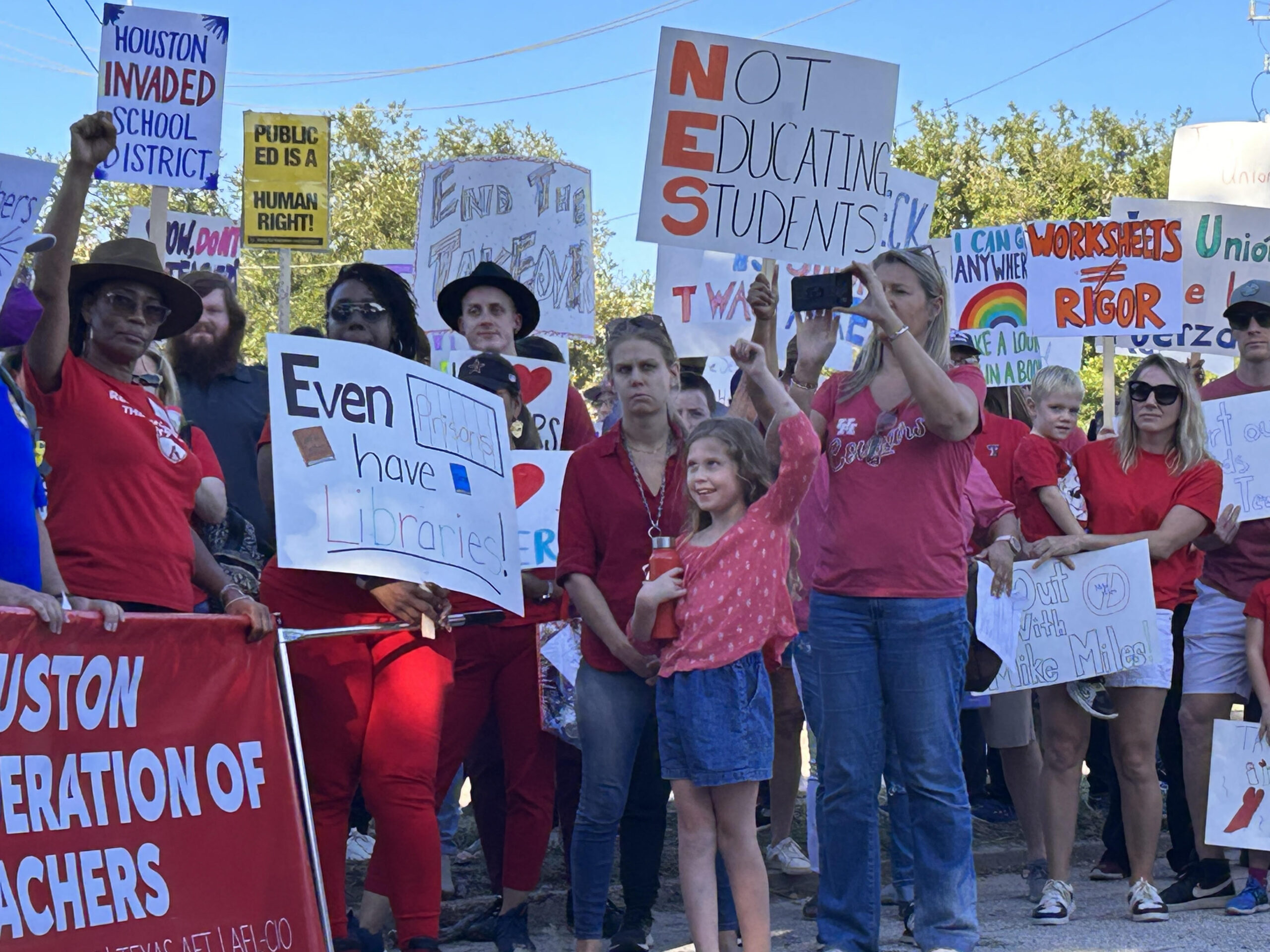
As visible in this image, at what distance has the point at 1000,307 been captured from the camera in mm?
10555

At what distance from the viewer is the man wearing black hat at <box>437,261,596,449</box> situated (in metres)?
6.13

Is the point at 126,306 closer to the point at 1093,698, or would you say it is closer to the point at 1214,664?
the point at 1093,698

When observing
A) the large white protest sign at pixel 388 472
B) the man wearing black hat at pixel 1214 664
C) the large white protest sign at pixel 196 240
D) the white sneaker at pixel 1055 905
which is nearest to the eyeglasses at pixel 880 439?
the large white protest sign at pixel 388 472

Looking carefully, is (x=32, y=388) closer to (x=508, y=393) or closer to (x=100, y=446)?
(x=100, y=446)

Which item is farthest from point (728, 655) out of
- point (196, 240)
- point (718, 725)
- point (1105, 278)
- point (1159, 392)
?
point (196, 240)

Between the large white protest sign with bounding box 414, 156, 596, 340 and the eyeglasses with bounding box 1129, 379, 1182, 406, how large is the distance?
300cm

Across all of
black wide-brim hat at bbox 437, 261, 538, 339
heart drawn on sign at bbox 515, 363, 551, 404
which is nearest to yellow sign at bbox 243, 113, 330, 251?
black wide-brim hat at bbox 437, 261, 538, 339

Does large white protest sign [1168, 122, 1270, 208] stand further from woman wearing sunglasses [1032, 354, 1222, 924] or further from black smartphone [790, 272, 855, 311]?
black smartphone [790, 272, 855, 311]

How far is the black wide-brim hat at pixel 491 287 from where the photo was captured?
6102mm

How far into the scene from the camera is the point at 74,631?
3.74m

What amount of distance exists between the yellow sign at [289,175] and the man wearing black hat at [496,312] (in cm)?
539

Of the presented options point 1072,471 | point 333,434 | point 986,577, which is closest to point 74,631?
point 333,434

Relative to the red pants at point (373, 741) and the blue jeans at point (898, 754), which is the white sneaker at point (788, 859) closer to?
the blue jeans at point (898, 754)

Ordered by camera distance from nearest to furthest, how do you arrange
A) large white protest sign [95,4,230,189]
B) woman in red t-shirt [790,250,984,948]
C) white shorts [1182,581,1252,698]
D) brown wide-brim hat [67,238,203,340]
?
brown wide-brim hat [67,238,203,340]
woman in red t-shirt [790,250,984,948]
white shorts [1182,581,1252,698]
large white protest sign [95,4,230,189]
